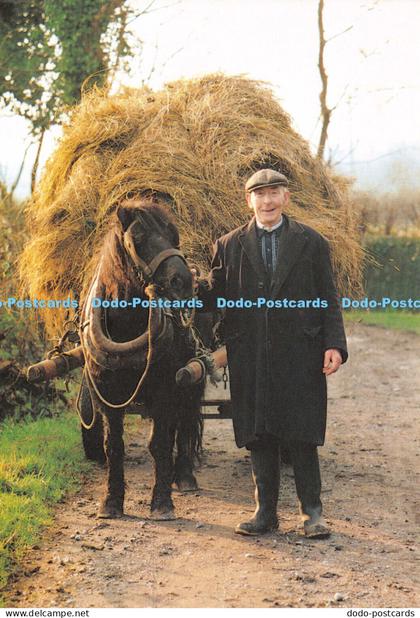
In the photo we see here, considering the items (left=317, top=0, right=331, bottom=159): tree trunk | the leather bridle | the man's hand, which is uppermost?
(left=317, top=0, right=331, bottom=159): tree trunk

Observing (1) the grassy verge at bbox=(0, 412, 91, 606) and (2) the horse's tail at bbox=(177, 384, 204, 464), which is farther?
(2) the horse's tail at bbox=(177, 384, 204, 464)

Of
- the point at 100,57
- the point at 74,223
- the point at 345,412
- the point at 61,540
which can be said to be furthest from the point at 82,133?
the point at 100,57

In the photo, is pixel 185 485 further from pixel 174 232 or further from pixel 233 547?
pixel 174 232

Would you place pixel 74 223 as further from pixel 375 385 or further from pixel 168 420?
pixel 375 385

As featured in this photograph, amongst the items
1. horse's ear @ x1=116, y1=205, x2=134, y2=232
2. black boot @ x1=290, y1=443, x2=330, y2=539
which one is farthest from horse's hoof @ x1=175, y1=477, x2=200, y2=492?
horse's ear @ x1=116, y1=205, x2=134, y2=232

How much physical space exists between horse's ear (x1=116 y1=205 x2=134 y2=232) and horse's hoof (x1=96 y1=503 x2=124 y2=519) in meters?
1.59

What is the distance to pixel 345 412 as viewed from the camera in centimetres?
835

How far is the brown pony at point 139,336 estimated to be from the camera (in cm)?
427

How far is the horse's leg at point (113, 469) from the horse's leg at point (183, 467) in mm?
655

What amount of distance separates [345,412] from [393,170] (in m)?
20.6

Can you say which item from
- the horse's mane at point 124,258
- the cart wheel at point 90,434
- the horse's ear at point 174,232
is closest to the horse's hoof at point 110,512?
the cart wheel at point 90,434

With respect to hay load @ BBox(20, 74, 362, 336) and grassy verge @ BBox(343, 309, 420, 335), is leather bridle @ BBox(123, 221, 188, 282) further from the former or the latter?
grassy verge @ BBox(343, 309, 420, 335)

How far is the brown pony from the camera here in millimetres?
4270

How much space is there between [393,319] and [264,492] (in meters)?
12.8
